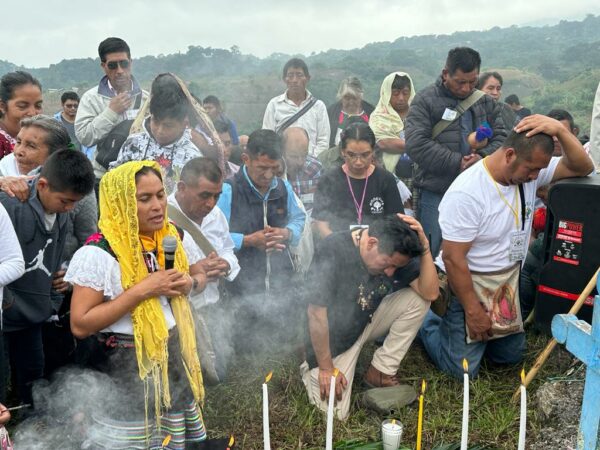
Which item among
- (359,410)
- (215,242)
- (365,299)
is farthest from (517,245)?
(215,242)

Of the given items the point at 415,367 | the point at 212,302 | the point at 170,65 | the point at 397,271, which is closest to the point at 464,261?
the point at 397,271

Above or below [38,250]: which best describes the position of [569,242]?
below

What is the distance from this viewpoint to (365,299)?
3.80 metres

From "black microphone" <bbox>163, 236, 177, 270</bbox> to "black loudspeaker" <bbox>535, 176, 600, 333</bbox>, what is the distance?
100 inches

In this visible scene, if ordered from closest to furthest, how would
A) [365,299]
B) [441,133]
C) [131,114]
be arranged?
1. [365,299]
2. [131,114]
3. [441,133]

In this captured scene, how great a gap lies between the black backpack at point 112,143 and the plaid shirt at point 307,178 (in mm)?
1649

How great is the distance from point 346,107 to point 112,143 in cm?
277

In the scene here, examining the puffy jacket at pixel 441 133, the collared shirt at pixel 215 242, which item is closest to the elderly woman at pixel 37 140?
the collared shirt at pixel 215 242

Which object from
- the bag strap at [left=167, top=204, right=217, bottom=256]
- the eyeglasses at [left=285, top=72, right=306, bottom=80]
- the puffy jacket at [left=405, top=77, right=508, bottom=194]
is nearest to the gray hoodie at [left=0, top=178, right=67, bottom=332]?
the bag strap at [left=167, top=204, right=217, bottom=256]

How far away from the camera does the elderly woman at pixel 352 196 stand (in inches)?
176

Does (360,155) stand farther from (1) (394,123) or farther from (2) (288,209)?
(1) (394,123)

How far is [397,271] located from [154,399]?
196 cm

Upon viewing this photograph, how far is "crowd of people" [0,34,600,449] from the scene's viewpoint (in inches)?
105

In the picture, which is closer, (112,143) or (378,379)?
(378,379)
